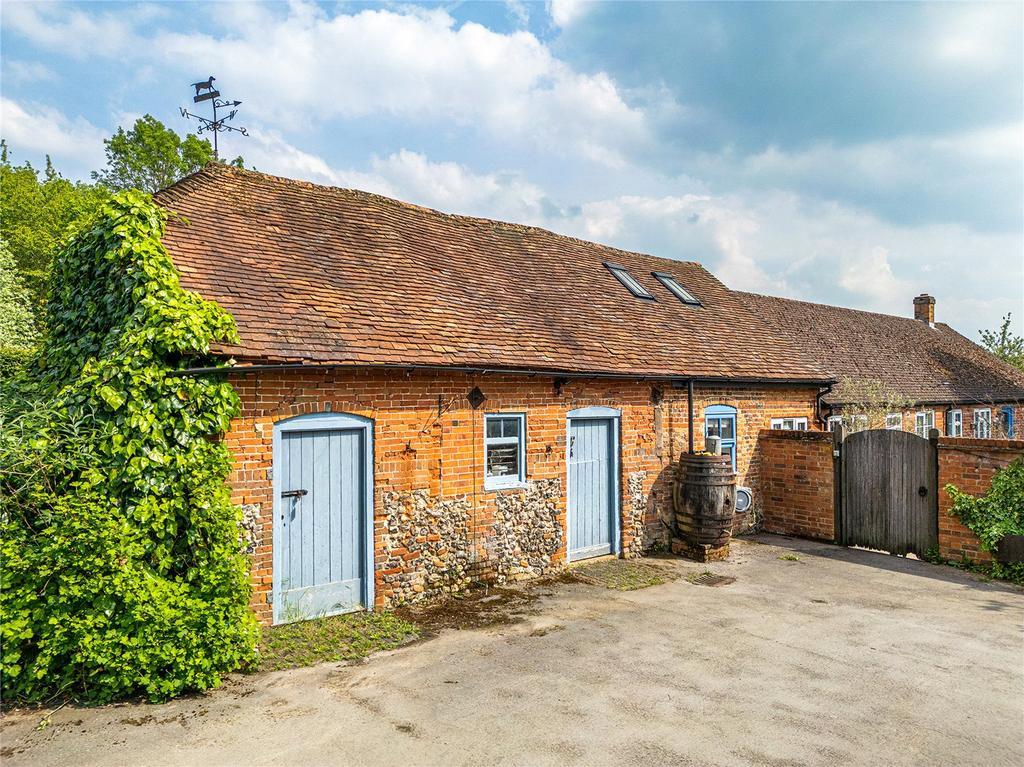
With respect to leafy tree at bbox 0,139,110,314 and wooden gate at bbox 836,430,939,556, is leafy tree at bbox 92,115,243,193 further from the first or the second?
wooden gate at bbox 836,430,939,556

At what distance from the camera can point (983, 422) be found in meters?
22.4

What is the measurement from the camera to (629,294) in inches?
527

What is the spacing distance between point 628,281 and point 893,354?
46.7 ft

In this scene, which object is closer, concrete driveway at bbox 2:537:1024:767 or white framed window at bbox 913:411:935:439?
concrete driveway at bbox 2:537:1024:767

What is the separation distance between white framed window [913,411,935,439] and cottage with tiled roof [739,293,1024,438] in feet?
0.12

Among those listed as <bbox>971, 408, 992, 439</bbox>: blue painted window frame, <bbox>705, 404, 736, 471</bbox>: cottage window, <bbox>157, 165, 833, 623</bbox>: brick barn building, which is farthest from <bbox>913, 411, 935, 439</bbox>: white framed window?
<bbox>705, 404, 736, 471</bbox>: cottage window

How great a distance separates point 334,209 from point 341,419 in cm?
504

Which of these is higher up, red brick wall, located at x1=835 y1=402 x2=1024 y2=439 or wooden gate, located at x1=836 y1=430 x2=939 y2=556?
red brick wall, located at x1=835 y1=402 x2=1024 y2=439

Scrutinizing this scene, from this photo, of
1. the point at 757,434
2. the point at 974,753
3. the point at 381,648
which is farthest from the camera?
the point at 757,434

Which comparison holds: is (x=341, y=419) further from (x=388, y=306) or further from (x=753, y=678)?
(x=753, y=678)

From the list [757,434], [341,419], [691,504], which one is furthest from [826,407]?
[341,419]

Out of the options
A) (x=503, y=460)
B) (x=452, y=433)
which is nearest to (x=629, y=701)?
(x=452, y=433)

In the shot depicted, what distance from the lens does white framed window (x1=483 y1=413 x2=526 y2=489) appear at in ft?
28.2

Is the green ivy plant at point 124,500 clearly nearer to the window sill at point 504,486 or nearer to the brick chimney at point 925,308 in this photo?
the window sill at point 504,486
